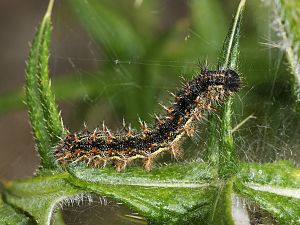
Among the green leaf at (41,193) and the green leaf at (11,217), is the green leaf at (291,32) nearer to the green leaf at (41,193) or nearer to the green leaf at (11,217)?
the green leaf at (41,193)

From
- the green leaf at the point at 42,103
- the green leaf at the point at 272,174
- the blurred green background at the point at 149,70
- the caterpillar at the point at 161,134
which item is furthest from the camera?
the blurred green background at the point at 149,70

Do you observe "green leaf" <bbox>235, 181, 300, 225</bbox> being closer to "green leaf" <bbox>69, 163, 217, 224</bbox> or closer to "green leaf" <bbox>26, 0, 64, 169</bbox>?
"green leaf" <bbox>69, 163, 217, 224</bbox>

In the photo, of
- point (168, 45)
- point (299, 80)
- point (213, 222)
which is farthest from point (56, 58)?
point (213, 222)

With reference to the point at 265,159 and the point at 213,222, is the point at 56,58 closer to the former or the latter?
the point at 265,159

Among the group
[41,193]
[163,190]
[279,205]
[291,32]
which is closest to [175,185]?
[163,190]

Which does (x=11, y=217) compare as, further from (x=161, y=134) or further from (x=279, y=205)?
(x=279, y=205)

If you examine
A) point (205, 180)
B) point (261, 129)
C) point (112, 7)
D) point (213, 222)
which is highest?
point (112, 7)

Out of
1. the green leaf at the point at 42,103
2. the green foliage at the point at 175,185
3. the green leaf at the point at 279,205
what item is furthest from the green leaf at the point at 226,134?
the green leaf at the point at 42,103
